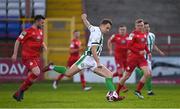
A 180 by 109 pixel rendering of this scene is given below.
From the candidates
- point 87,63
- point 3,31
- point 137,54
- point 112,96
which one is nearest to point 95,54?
point 87,63

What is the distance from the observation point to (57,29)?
112 feet

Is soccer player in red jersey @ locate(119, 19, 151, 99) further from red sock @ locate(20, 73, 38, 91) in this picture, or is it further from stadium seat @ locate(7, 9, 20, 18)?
stadium seat @ locate(7, 9, 20, 18)

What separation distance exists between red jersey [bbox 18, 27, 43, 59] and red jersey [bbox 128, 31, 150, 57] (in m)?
2.74

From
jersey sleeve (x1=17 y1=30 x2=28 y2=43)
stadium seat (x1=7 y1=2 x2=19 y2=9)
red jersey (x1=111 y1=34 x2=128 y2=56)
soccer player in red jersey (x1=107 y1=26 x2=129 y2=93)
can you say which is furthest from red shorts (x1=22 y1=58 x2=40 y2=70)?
stadium seat (x1=7 y1=2 x2=19 y2=9)

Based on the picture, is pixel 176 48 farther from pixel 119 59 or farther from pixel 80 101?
pixel 80 101

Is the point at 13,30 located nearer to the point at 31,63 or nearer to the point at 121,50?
the point at 121,50

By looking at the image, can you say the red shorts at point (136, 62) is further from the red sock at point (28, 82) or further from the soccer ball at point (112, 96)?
the red sock at point (28, 82)

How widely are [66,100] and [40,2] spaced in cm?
1613

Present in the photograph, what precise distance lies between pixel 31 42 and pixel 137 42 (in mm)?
3124

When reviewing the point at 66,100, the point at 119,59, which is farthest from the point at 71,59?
the point at 66,100

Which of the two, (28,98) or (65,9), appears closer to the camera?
(28,98)

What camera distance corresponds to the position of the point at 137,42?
67.4 ft

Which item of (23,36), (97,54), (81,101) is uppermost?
(23,36)

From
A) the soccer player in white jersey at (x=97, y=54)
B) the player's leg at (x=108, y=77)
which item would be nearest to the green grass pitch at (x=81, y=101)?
the player's leg at (x=108, y=77)
